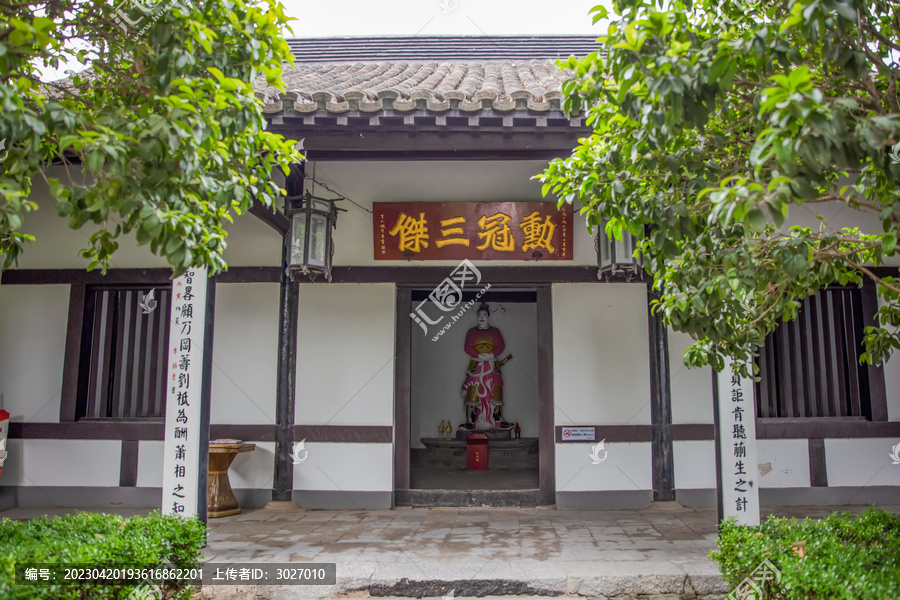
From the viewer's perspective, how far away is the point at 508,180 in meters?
6.34

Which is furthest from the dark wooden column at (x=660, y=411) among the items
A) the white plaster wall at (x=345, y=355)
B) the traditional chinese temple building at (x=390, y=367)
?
the white plaster wall at (x=345, y=355)

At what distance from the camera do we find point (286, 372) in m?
6.24

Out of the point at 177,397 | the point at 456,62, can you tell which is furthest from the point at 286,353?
the point at 456,62

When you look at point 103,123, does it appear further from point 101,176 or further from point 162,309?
point 162,309

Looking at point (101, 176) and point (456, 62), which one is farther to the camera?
point (456, 62)

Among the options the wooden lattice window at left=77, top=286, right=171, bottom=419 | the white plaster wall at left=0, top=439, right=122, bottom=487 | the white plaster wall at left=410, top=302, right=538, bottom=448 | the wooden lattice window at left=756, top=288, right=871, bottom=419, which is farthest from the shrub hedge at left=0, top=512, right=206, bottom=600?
the white plaster wall at left=410, top=302, right=538, bottom=448

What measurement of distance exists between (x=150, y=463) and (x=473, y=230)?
12.8ft

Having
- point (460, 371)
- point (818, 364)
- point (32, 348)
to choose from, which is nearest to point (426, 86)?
point (32, 348)

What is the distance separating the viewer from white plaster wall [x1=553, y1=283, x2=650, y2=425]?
6195 mm

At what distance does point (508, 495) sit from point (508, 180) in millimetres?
3132

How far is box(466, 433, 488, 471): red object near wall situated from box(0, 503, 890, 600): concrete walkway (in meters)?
2.60

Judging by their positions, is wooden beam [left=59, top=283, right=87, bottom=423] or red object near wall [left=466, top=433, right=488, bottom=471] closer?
wooden beam [left=59, top=283, right=87, bottom=423]

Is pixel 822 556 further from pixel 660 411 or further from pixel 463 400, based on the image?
pixel 463 400

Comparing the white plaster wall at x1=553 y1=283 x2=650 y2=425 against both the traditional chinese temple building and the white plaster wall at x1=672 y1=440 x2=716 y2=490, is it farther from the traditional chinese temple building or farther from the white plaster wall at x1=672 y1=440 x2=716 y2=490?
the white plaster wall at x1=672 y1=440 x2=716 y2=490
